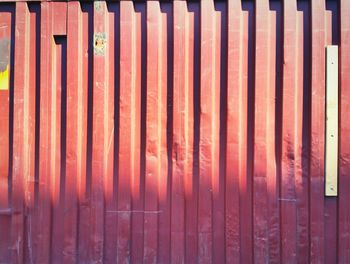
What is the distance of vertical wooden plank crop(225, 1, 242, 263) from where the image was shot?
2.71 metres

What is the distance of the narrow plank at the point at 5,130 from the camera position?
2.90 metres

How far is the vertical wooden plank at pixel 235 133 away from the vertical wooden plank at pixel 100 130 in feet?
3.14

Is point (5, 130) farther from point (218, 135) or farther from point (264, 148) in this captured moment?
point (264, 148)

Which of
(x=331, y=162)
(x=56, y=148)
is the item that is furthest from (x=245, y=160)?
(x=56, y=148)

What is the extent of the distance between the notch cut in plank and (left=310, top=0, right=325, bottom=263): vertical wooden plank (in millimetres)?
40

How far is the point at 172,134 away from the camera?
2787 mm

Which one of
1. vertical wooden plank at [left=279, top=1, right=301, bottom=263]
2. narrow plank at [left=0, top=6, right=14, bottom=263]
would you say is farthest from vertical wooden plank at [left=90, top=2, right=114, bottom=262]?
vertical wooden plank at [left=279, top=1, right=301, bottom=263]

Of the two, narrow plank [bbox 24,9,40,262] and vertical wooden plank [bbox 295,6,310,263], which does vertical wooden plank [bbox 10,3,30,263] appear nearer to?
narrow plank [bbox 24,9,40,262]

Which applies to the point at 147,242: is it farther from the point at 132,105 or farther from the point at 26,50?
the point at 26,50

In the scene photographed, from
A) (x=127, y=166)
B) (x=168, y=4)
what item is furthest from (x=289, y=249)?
(x=168, y=4)

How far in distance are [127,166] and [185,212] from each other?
590mm

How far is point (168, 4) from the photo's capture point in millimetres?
2848

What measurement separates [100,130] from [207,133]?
0.86 meters

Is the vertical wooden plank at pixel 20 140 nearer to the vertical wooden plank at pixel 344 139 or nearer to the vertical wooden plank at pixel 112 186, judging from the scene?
the vertical wooden plank at pixel 112 186
